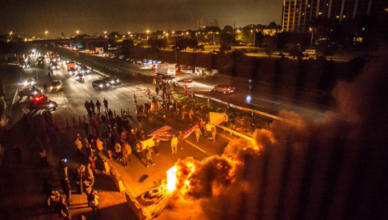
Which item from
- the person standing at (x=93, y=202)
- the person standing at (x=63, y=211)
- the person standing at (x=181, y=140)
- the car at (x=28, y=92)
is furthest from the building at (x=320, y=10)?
the person standing at (x=63, y=211)

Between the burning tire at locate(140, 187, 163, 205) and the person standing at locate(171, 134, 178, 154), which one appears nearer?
the burning tire at locate(140, 187, 163, 205)

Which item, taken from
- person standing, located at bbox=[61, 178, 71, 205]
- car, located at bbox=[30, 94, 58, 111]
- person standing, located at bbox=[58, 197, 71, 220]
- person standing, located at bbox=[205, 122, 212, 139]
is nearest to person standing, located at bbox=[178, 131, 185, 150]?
person standing, located at bbox=[205, 122, 212, 139]

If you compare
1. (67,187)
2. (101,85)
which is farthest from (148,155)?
(101,85)

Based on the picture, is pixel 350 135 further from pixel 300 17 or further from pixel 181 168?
pixel 300 17

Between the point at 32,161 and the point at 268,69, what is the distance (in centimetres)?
3195

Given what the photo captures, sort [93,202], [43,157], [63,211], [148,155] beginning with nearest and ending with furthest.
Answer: [63,211] < [93,202] < [148,155] < [43,157]

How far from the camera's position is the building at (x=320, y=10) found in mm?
96925

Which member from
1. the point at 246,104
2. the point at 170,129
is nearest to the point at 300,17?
the point at 246,104

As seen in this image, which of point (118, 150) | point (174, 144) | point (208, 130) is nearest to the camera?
point (118, 150)

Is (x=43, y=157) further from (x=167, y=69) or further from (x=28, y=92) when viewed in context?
(x=167, y=69)

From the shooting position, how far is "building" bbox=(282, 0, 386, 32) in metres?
96.9

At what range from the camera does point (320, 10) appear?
112750 millimetres

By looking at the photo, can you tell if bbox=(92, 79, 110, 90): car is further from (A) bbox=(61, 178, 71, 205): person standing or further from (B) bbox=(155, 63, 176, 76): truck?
(A) bbox=(61, 178, 71, 205): person standing

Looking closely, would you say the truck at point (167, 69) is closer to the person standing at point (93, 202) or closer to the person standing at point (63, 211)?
the person standing at point (93, 202)
